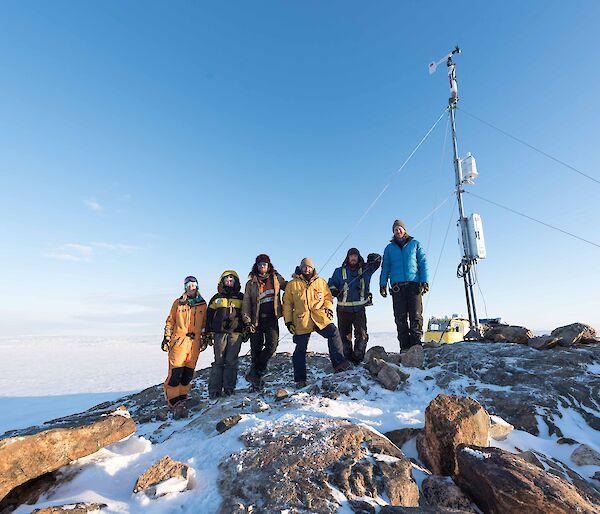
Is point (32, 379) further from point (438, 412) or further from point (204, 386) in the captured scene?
point (438, 412)

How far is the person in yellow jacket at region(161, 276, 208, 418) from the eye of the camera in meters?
6.35

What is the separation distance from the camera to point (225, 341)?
6145 mm

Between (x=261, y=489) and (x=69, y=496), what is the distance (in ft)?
5.40

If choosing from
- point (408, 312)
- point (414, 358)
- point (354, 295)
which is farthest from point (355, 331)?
point (414, 358)

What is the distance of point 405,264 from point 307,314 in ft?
7.96

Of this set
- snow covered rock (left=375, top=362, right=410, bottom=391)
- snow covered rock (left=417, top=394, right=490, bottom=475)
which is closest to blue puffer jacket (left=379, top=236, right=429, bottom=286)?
snow covered rock (left=375, top=362, right=410, bottom=391)

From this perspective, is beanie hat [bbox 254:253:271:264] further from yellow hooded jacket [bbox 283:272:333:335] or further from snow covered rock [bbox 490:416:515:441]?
snow covered rock [bbox 490:416:515:441]

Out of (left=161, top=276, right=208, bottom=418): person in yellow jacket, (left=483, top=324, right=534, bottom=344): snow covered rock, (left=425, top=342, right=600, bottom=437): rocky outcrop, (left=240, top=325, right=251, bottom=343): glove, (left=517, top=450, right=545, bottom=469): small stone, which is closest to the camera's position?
(left=517, top=450, right=545, bottom=469): small stone

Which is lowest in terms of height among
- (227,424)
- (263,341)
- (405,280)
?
(227,424)

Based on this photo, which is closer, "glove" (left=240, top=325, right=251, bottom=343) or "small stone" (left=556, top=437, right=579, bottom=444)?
"small stone" (left=556, top=437, right=579, bottom=444)

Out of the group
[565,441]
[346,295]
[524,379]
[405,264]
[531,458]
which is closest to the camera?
[531,458]

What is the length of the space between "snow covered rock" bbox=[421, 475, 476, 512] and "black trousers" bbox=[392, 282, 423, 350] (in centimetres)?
404

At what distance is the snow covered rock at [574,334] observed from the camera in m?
6.46

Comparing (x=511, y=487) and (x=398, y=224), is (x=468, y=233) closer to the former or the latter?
(x=398, y=224)
